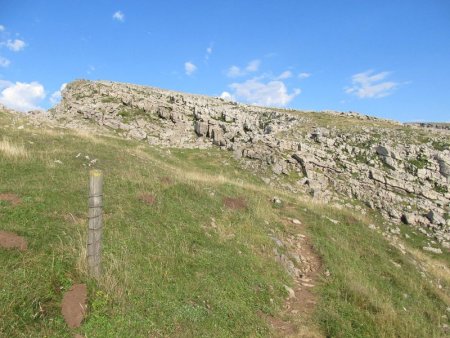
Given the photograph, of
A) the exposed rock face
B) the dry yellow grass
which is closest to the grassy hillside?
the dry yellow grass

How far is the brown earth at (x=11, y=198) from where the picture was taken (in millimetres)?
11008

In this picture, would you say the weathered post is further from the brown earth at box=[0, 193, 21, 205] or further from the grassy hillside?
the brown earth at box=[0, 193, 21, 205]

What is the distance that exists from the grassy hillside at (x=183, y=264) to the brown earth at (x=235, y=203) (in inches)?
4.5

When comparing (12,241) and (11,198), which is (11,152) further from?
(12,241)

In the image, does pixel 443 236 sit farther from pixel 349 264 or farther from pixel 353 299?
pixel 353 299

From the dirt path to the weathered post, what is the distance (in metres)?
4.54

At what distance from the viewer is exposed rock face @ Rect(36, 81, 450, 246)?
93.2 ft

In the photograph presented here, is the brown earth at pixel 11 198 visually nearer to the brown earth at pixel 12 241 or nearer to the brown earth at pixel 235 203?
the brown earth at pixel 12 241

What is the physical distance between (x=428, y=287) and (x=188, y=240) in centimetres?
1009

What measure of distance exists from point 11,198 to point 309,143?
2873 centimetres

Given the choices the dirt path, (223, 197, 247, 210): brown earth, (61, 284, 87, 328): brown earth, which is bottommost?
the dirt path

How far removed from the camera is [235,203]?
55.3 feet

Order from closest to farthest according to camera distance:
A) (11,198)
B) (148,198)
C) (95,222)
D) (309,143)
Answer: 1. (95,222)
2. (11,198)
3. (148,198)
4. (309,143)

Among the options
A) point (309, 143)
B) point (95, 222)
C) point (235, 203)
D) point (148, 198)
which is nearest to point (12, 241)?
point (95, 222)
